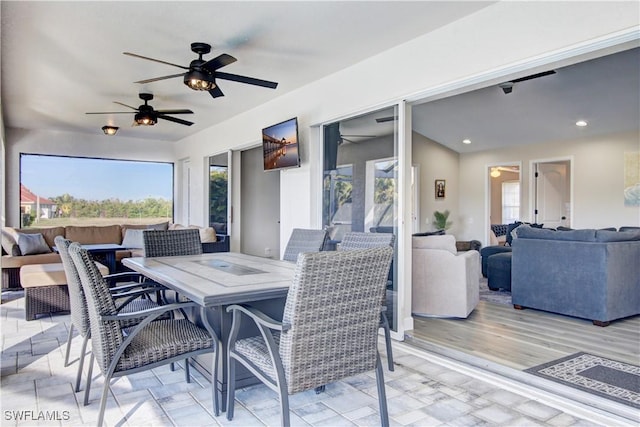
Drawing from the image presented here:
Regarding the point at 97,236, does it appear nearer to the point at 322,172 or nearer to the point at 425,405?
the point at 322,172

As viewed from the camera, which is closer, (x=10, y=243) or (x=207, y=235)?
(x=10, y=243)

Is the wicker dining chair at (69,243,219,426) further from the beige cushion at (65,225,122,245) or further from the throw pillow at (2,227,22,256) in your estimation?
the beige cushion at (65,225,122,245)

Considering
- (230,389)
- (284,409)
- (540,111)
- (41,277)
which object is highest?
(540,111)

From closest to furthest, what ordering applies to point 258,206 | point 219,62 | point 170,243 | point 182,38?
point 219,62
point 182,38
point 170,243
point 258,206

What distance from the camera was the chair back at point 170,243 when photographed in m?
3.67

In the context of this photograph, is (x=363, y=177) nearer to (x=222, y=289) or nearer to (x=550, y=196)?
(x=222, y=289)

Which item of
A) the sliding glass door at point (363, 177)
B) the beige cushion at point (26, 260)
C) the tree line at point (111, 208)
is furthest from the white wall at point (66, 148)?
the sliding glass door at point (363, 177)

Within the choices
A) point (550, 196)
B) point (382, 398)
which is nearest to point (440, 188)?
point (550, 196)

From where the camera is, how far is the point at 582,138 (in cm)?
743

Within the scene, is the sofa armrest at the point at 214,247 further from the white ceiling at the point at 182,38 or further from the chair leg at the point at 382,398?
the chair leg at the point at 382,398

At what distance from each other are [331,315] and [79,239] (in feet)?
22.9

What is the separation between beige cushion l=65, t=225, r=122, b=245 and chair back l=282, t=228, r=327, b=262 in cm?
520

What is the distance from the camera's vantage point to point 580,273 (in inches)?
159

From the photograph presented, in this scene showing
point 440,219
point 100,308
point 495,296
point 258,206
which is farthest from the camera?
point 440,219
